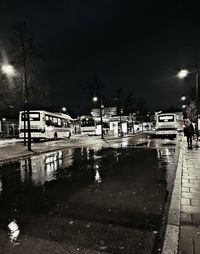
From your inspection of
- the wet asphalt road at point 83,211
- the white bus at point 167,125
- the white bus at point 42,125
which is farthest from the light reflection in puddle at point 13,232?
the white bus at point 167,125

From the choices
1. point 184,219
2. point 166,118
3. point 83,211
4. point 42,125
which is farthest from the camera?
point 166,118

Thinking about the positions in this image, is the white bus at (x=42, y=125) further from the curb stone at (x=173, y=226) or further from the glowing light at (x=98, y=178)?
the curb stone at (x=173, y=226)

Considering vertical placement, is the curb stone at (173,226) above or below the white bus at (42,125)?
below

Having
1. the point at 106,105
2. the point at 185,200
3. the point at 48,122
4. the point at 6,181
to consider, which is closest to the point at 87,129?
the point at 48,122

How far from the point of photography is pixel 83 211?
221 inches

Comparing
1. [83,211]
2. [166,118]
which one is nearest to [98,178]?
[83,211]

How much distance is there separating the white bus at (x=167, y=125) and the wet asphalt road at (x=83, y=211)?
1144 inches

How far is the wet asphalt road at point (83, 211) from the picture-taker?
13.2 ft

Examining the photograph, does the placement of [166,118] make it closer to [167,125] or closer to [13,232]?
[167,125]

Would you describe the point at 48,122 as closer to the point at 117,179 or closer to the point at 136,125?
the point at 117,179

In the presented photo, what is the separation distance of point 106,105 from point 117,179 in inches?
2984

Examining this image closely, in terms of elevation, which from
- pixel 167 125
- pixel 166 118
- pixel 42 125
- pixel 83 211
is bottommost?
pixel 83 211

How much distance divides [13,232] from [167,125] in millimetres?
35956

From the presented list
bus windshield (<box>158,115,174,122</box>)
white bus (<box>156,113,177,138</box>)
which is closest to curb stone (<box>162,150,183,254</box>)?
white bus (<box>156,113,177,138</box>)
